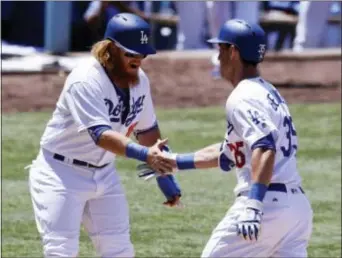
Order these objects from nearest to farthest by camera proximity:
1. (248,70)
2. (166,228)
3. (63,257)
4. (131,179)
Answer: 1. (248,70)
2. (63,257)
3. (166,228)
4. (131,179)

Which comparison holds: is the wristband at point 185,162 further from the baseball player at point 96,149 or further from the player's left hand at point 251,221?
the player's left hand at point 251,221

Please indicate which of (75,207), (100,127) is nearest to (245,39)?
(100,127)

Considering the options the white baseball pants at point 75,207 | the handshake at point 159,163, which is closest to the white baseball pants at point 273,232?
the handshake at point 159,163

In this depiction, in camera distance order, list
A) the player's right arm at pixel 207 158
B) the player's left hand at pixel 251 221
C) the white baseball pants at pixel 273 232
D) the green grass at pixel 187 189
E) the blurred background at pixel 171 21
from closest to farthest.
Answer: the player's left hand at pixel 251 221, the white baseball pants at pixel 273 232, the player's right arm at pixel 207 158, the green grass at pixel 187 189, the blurred background at pixel 171 21

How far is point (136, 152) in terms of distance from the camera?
18.7 ft

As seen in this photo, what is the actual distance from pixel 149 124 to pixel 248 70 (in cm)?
110

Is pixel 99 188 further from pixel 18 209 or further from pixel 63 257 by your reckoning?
pixel 18 209

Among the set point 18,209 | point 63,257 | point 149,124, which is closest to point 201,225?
point 18,209

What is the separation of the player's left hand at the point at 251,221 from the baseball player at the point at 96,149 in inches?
30.2

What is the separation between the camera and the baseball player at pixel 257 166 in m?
5.09

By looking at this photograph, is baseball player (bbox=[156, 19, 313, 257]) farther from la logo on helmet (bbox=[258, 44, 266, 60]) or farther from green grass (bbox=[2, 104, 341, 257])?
green grass (bbox=[2, 104, 341, 257])

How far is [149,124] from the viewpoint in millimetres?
6359

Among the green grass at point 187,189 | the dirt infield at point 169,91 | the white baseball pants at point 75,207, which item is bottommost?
the dirt infield at point 169,91

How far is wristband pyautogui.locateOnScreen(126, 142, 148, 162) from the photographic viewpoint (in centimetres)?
570
